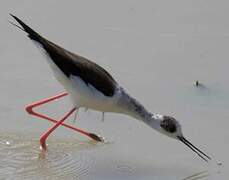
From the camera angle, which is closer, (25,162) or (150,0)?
(25,162)

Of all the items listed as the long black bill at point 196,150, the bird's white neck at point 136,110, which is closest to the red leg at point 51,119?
the bird's white neck at point 136,110

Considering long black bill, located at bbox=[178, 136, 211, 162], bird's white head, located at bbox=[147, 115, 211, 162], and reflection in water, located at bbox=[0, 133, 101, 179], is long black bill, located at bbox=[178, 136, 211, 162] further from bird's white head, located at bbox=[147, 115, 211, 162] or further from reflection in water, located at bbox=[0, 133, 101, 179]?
reflection in water, located at bbox=[0, 133, 101, 179]

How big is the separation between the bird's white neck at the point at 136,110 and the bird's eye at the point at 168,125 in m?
0.09

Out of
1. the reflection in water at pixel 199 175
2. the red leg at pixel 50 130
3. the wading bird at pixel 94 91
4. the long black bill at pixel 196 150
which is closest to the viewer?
the reflection in water at pixel 199 175

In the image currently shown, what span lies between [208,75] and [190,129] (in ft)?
3.03

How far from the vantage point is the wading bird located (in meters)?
6.73

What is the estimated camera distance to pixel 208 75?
7738mm

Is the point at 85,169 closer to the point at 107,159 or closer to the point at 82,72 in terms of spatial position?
the point at 107,159

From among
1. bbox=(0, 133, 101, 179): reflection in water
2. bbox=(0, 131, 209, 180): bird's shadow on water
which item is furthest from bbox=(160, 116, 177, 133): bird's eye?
bbox=(0, 133, 101, 179): reflection in water

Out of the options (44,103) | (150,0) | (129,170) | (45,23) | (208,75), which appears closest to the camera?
(129,170)

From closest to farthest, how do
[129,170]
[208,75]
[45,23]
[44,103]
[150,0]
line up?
[129,170] < [44,103] < [208,75] < [45,23] < [150,0]

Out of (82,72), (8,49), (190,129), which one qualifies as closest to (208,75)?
(190,129)

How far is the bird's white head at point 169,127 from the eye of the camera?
265 inches

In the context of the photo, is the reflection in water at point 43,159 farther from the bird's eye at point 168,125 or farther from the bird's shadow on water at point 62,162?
the bird's eye at point 168,125
